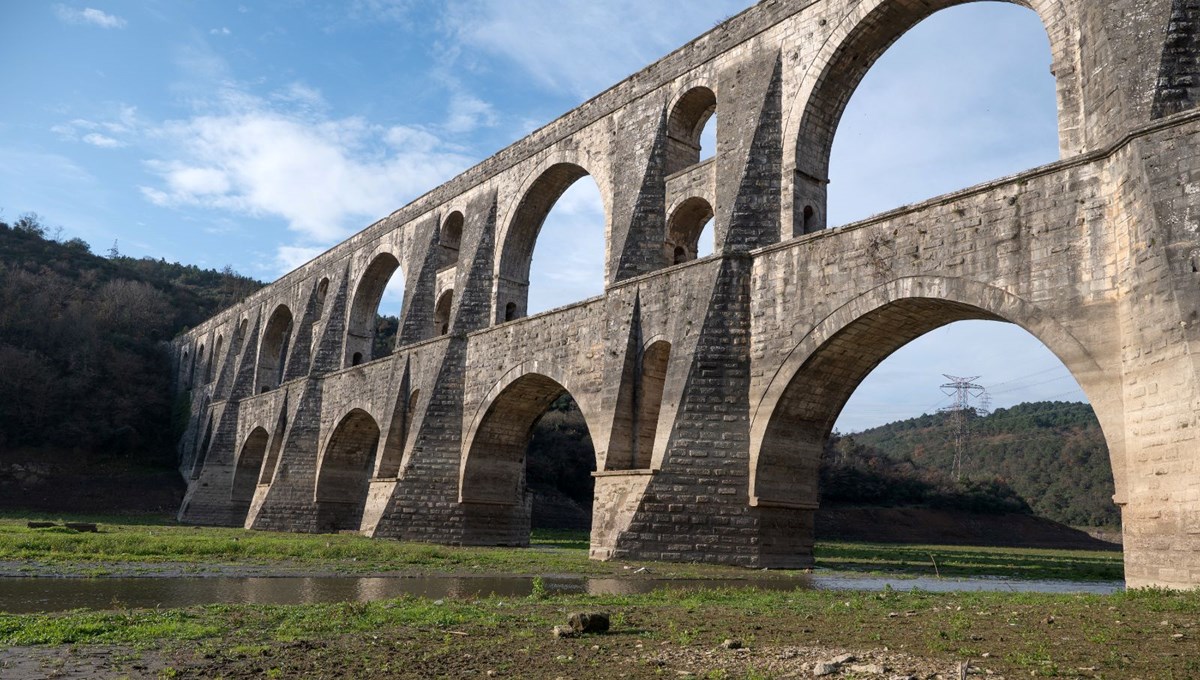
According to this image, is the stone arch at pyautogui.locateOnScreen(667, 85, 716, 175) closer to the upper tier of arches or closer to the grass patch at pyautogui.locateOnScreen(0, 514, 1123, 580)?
the upper tier of arches

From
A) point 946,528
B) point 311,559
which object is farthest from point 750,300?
point 946,528

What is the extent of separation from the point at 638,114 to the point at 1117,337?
10993 mm

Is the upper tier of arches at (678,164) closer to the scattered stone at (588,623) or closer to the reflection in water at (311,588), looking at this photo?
the reflection in water at (311,588)

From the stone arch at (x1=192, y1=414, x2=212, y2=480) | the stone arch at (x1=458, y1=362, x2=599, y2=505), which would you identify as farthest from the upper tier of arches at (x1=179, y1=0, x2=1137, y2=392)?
the stone arch at (x1=192, y1=414, x2=212, y2=480)

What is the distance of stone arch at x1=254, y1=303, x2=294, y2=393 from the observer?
120ft

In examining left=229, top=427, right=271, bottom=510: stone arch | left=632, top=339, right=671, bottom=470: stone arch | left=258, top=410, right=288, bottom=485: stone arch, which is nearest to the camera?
left=632, top=339, right=671, bottom=470: stone arch

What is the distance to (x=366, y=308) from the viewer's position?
98.2 feet

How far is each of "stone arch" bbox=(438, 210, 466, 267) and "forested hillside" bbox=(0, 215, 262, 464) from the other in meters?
25.8

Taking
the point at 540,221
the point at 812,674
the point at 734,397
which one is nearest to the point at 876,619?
the point at 812,674

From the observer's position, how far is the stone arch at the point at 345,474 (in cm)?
2655

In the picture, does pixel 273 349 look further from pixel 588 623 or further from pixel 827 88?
pixel 588 623

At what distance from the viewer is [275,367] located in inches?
1487

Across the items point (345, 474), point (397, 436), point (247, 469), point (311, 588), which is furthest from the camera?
point (247, 469)

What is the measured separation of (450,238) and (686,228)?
987 cm
